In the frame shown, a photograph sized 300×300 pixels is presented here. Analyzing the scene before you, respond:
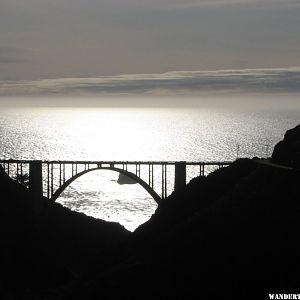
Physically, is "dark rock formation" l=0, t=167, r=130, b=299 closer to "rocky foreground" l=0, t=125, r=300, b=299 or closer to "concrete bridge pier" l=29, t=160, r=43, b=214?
"rocky foreground" l=0, t=125, r=300, b=299

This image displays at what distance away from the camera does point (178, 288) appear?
2030 inches

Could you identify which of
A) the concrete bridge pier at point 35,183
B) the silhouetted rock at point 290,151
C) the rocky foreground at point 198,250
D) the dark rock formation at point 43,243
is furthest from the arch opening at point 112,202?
the silhouetted rock at point 290,151

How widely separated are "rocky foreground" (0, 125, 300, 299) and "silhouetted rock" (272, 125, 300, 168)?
0.17m

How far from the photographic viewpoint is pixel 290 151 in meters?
73.4

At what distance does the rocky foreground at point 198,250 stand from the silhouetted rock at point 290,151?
173 millimetres

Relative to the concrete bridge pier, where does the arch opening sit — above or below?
below

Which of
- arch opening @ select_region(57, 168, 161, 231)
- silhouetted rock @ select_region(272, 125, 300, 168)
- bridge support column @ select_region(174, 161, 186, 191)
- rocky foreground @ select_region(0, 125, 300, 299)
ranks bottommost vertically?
arch opening @ select_region(57, 168, 161, 231)

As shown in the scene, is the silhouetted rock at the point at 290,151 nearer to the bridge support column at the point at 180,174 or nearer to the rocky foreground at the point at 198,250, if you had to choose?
the rocky foreground at the point at 198,250

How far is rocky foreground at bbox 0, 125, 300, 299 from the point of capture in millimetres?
50688

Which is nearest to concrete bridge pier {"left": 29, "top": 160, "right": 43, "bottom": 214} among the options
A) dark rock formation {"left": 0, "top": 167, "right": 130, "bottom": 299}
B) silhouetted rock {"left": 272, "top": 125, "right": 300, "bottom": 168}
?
dark rock formation {"left": 0, "top": 167, "right": 130, "bottom": 299}

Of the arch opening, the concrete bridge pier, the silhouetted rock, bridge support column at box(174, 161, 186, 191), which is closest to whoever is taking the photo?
the silhouetted rock

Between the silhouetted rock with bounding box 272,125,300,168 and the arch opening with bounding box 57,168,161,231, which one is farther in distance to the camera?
the arch opening with bounding box 57,168,161,231

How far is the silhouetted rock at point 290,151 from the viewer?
70188 mm

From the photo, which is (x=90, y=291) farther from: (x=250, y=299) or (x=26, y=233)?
(x=26, y=233)
